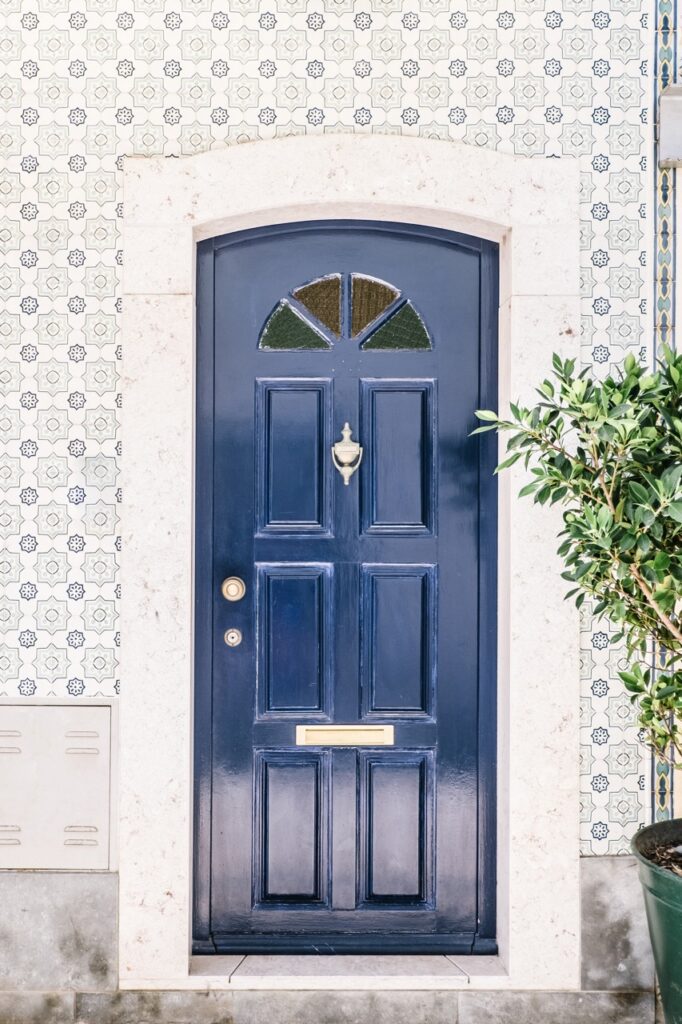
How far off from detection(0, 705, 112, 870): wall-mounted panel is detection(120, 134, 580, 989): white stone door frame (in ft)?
0.33

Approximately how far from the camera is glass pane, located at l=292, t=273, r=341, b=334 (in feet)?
9.04

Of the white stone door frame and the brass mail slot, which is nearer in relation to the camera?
the white stone door frame

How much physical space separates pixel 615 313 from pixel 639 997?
2.21 meters

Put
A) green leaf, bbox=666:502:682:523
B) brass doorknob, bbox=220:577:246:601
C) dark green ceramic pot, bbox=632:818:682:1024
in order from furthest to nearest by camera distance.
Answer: brass doorknob, bbox=220:577:246:601, dark green ceramic pot, bbox=632:818:682:1024, green leaf, bbox=666:502:682:523

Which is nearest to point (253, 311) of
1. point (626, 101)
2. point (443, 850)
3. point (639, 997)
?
point (626, 101)

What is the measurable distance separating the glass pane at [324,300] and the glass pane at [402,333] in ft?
0.46

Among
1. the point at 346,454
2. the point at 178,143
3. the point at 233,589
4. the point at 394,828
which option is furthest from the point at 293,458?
the point at 394,828

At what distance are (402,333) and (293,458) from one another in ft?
1.85

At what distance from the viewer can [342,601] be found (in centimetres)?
274

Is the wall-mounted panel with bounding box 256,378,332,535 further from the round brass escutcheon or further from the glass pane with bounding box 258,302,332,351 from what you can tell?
the round brass escutcheon

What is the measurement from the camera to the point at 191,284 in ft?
8.61

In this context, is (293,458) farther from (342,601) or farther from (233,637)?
(233,637)

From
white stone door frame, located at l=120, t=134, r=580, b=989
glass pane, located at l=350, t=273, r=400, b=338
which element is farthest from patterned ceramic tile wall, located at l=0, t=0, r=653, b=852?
glass pane, located at l=350, t=273, r=400, b=338

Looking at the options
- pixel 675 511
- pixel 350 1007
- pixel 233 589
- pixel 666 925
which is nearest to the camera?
pixel 675 511
